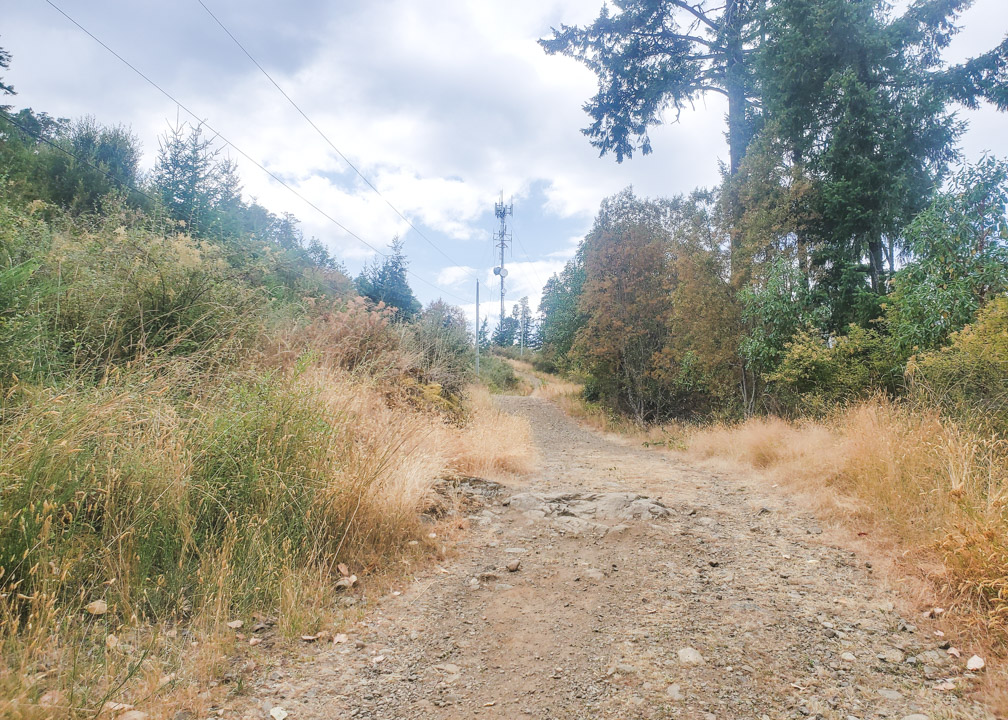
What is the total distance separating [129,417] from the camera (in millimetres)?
3039

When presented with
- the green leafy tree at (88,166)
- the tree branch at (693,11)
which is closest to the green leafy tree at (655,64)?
the tree branch at (693,11)

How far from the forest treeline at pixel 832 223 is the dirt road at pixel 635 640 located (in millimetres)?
4556

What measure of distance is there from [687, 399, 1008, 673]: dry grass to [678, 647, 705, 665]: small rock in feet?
4.44

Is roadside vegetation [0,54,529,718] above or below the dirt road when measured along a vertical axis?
above

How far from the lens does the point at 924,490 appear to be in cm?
393

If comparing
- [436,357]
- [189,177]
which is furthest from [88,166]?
[436,357]

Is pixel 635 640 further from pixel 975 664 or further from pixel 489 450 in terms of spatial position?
pixel 489 450

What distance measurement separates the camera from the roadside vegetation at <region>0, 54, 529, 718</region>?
83.8 inches

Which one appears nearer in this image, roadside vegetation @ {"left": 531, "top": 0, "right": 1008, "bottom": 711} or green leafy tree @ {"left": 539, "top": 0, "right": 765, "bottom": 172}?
roadside vegetation @ {"left": 531, "top": 0, "right": 1008, "bottom": 711}

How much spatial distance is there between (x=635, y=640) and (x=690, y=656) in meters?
0.30

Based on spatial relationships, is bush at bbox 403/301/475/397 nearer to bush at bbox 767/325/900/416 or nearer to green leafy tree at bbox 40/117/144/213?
bush at bbox 767/325/900/416

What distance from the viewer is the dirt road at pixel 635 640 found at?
2.11 m

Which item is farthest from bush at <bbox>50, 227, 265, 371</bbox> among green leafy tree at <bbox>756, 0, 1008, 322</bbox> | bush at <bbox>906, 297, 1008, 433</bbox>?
green leafy tree at <bbox>756, 0, 1008, 322</bbox>

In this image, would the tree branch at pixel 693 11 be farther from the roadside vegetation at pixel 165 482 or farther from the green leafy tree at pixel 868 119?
the roadside vegetation at pixel 165 482
